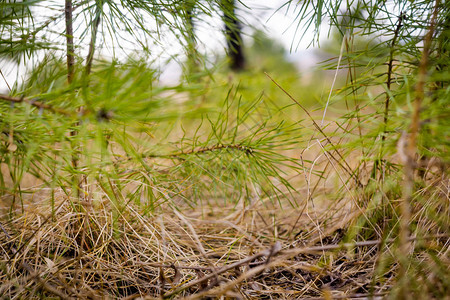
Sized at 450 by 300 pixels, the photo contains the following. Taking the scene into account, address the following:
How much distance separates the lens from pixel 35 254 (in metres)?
0.72

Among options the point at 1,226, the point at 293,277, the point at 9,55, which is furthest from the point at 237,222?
the point at 9,55

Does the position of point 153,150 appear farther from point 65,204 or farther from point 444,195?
point 444,195

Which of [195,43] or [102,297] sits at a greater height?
[195,43]

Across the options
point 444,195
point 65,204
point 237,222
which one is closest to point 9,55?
point 65,204

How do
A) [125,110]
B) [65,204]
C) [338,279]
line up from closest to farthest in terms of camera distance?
[125,110], [338,279], [65,204]

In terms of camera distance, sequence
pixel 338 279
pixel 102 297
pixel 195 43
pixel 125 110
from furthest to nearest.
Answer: pixel 195 43, pixel 338 279, pixel 102 297, pixel 125 110

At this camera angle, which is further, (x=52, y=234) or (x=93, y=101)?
(x=52, y=234)

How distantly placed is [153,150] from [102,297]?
1.67 ft

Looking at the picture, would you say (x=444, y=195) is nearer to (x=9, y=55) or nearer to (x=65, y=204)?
(x=65, y=204)

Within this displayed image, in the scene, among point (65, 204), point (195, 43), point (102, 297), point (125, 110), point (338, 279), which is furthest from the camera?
point (195, 43)

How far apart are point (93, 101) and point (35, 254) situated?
49 centimetres

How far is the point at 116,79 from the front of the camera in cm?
45

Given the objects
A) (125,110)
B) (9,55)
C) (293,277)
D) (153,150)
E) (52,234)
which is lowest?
(293,277)

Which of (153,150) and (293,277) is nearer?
(293,277)
